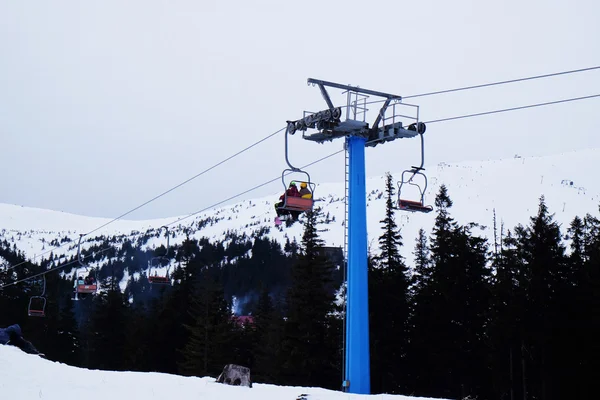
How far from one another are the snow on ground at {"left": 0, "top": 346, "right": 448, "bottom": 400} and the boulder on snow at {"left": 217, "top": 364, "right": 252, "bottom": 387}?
1.28 ft

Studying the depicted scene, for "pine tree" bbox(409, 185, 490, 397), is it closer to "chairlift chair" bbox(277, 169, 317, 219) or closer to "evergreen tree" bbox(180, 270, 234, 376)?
"evergreen tree" bbox(180, 270, 234, 376)

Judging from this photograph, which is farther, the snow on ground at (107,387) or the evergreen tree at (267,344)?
the evergreen tree at (267,344)

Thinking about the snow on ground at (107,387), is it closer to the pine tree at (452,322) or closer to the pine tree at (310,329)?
the pine tree at (310,329)

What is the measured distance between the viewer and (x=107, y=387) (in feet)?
53.3

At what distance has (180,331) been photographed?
70.0m

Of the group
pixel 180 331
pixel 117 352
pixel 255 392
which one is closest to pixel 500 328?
pixel 255 392

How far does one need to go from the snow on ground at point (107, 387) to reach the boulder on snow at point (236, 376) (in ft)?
1.28

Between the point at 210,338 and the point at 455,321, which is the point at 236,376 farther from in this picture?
the point at 210,338

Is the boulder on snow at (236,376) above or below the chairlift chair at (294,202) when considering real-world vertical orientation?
below

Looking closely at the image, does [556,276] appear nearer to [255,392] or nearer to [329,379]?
[329,379]

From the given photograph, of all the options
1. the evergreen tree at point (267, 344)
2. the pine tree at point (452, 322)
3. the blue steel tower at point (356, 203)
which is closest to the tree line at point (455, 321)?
the pine tree at point (452, 322)

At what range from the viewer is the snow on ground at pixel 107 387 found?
1509 centimetres

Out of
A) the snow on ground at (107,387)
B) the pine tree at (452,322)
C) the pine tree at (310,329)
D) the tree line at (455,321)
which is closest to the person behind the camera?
the snow on ground at (107,387)

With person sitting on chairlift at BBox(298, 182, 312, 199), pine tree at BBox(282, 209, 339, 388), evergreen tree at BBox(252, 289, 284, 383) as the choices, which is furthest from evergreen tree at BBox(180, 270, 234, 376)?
person sitting on chairlift at BBox(298, 182, 312, 199)
